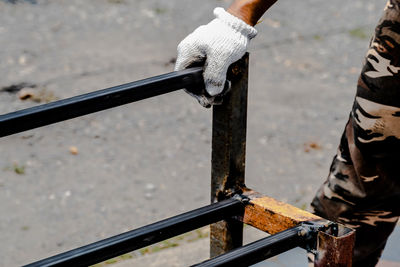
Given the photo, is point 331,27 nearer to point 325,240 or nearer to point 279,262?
point 279,262

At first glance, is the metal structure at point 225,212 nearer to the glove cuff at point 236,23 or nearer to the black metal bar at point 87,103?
the black metal bar at point 87,103

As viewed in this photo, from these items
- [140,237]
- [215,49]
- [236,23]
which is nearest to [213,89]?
[215,49]

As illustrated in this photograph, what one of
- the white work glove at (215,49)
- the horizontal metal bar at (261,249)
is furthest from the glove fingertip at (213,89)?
the horizontal metal bar at (261,249)

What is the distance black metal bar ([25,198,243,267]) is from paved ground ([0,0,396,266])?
4.54 ft

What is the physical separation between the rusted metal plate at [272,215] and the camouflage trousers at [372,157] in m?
0.45

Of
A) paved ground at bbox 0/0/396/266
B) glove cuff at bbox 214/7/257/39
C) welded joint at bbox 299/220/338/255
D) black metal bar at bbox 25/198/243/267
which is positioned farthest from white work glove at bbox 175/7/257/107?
paved ground at bbox 0/0/396/266

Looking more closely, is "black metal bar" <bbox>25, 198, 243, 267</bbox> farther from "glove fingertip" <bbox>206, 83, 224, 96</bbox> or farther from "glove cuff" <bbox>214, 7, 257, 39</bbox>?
"glove cuff" <bbox>214, 7, 257, 39</bbox>

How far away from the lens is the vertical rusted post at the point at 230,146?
1.69 meters

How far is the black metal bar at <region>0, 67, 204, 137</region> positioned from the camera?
138cm

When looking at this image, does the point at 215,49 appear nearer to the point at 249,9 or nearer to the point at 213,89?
the point at 213,89

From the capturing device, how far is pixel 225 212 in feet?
5.70

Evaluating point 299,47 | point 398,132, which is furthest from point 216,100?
point 299,47

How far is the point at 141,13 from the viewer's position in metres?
5.43

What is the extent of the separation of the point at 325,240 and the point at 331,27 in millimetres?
3977
